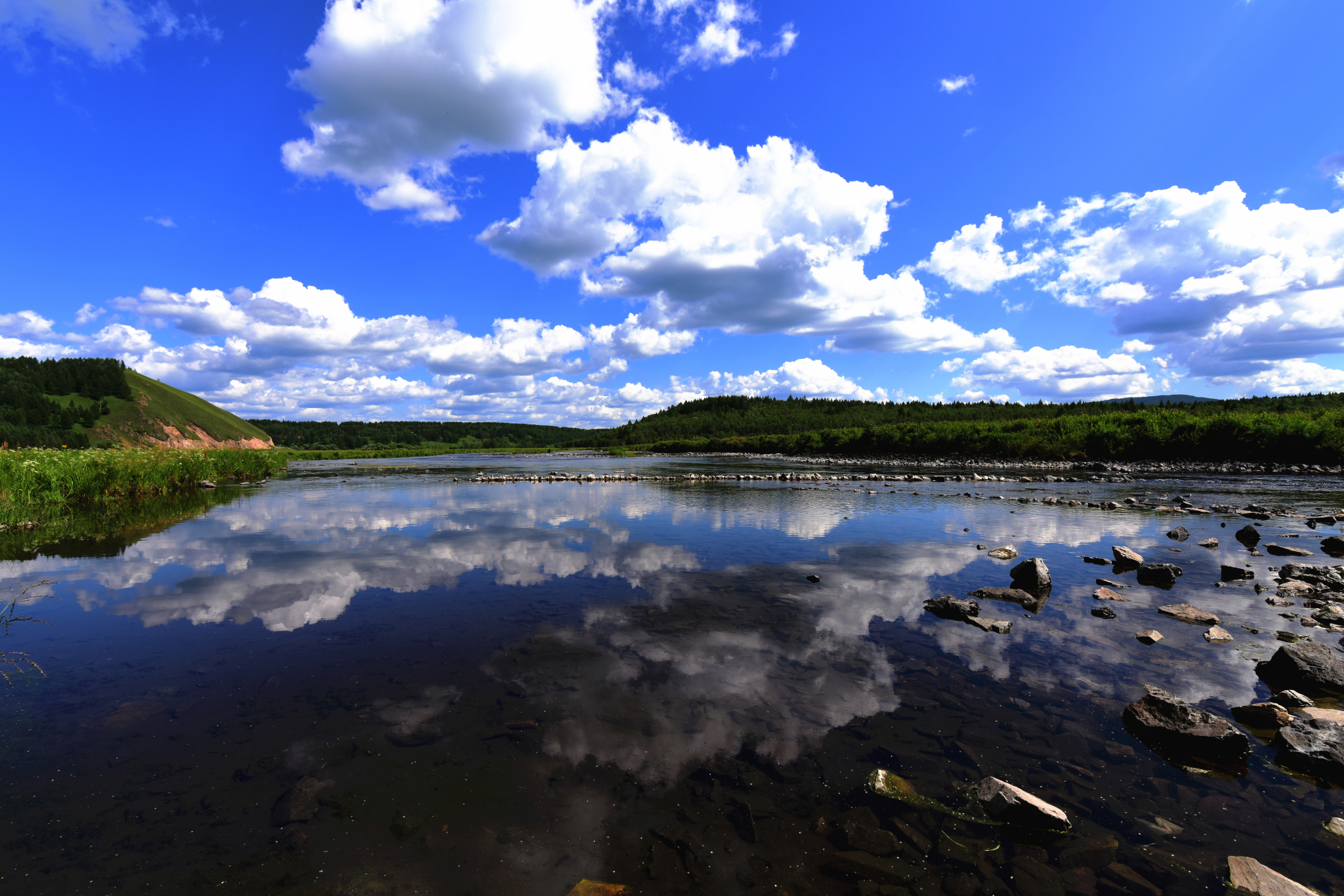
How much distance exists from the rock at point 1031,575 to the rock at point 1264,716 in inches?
226

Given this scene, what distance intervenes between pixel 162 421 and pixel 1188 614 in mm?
182720

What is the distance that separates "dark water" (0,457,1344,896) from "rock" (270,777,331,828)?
91 millimetres

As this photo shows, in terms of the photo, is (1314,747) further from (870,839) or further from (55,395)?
(55,395)

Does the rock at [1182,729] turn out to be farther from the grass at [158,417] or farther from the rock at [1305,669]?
the grass at [158,417]

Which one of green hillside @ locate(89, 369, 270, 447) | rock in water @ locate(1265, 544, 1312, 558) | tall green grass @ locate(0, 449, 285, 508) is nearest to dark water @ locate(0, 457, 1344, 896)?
rock in water @ locate(1265, 544, 1312, 558)

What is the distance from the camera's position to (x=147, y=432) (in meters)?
124

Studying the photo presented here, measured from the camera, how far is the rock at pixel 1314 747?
5934 mm

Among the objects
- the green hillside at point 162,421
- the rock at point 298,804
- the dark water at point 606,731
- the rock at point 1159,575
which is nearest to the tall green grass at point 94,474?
the dark water at point 606,731

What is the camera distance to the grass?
11906 centimetres

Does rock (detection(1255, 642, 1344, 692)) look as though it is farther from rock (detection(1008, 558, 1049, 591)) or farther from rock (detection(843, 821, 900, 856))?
rock (detection(843, 821, 900, 856))

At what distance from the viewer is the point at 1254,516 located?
79.1 feet

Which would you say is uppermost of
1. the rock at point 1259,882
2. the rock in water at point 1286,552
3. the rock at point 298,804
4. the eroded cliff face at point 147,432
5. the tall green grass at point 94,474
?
the eroded cliff face at point 147,432

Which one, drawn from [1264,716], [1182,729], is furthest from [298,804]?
[1264,716]

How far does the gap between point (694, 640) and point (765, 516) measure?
15.9 metres
